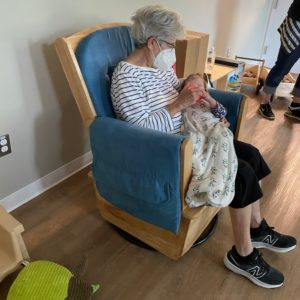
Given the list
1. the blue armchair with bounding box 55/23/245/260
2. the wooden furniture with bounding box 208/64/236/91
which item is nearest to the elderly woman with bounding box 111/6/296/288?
the blue armchair with bounding box 55/23/245/260

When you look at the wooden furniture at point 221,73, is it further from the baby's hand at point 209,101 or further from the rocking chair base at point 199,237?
the rocking chair base at point 199,237

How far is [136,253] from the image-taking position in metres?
1.43

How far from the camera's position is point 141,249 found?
1.45 m

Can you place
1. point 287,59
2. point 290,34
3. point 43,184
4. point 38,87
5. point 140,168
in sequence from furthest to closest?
1. point 287,59
2. point 290,34
3. point 43,184
4. point 38,87
5. point 140,168

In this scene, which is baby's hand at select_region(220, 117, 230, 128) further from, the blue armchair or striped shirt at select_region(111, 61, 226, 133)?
striped shirt at select_region(111, 61, 226, 133)

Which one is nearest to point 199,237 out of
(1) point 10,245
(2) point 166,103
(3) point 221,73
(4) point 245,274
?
(4) point 245,274

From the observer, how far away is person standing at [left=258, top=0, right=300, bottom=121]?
238 cm

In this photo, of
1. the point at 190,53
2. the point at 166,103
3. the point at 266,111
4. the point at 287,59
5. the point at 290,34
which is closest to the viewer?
the point at 166,103

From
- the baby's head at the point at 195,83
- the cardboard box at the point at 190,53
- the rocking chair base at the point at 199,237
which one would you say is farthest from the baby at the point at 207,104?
the cardboard box at the point at 190,53

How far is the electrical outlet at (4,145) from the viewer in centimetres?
148

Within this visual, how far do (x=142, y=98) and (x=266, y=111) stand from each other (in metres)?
1.92

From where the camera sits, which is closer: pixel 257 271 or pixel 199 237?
pixel 257 271

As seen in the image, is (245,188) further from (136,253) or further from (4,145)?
(4,145)

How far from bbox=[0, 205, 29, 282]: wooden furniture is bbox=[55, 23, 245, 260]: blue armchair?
14.8 inches
